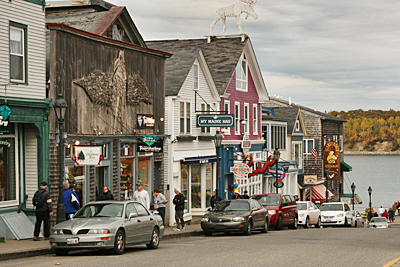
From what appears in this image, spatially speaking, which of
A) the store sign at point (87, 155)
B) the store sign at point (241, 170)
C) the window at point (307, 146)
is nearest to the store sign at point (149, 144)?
the store sign at point (87, 155)

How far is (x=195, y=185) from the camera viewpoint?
105 ft

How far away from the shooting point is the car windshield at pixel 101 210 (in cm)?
1526

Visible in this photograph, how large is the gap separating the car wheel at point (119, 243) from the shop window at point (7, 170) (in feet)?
17.0

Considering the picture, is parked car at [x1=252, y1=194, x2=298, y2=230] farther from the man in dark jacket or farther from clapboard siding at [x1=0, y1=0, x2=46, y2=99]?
clapboard siding at [x1=0, y1=0, x2=46, y2=99]

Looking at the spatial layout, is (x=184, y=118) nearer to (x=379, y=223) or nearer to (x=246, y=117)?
(x=246, y=117)

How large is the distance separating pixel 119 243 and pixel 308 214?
1835cm

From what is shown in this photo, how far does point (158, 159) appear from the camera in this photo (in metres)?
27.5

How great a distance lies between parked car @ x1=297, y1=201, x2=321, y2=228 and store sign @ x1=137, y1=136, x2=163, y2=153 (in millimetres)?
9600

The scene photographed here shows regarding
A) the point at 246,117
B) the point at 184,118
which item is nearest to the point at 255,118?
the point at 246,117

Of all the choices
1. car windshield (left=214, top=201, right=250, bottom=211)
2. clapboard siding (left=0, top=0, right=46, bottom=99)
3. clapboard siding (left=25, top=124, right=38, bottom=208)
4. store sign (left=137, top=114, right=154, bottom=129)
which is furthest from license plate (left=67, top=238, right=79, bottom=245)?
store sign (left=137, top=114, right=154, bottom=129)

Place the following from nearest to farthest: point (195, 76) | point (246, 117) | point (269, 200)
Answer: point (269, 200), point (195, 76), point (246, 117)

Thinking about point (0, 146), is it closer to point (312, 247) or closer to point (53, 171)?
point (53, 171)

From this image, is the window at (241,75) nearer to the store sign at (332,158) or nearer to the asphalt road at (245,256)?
the store sign at (332,158)

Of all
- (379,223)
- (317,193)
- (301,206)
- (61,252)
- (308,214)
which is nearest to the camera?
(61,252)
